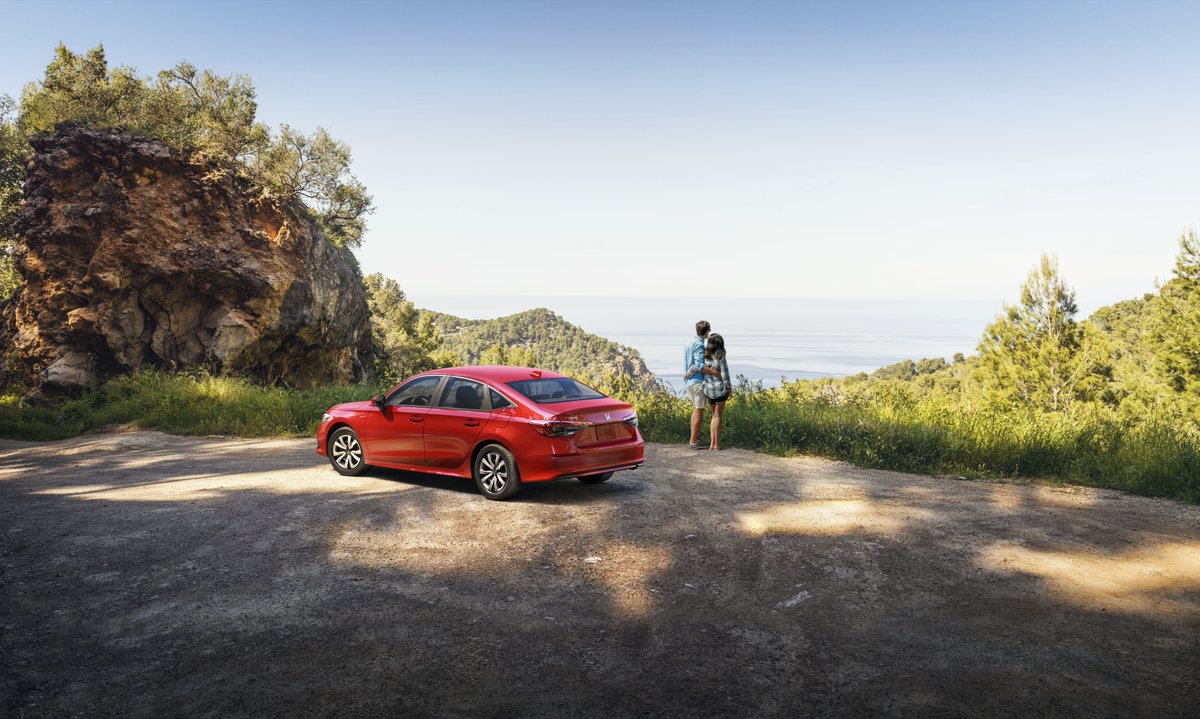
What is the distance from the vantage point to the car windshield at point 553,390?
9.20 meters

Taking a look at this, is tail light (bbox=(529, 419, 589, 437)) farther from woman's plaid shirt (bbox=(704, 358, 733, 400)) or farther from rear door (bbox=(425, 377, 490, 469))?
woman's plaid shirt (bbox=(704, 358, 733, 400))

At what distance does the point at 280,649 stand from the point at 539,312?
115956 millimetres

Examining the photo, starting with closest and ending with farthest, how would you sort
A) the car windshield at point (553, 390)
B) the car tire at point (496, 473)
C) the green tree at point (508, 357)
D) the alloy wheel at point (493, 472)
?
1. the car tire at point (496, 473)
2. the alloy wheel at point (493, 472)
3. the car windshield at point (553, 390)
4. the green tree at point (508, 357)

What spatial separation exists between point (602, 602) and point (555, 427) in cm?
318

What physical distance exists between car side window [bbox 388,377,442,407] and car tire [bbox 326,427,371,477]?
91 cm

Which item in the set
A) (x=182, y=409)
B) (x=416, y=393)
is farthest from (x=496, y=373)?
(x=182, y=409)

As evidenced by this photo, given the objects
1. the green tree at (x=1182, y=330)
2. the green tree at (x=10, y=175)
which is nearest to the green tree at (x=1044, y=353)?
the green tree at (x=1182, y=330)

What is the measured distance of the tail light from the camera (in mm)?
8641

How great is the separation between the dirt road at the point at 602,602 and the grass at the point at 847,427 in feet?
3.80

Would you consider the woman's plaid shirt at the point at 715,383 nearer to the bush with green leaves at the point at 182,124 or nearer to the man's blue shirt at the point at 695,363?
the man's blue shirt at the point at 695,363

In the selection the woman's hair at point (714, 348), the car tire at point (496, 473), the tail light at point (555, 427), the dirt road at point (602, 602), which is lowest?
the dirt road at point (602, 602)

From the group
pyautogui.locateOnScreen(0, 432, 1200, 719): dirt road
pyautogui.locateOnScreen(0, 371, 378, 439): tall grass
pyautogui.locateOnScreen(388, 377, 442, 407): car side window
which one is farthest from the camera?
pyautogui.locateOnScreen(0, 371, 378, 439): tall grass

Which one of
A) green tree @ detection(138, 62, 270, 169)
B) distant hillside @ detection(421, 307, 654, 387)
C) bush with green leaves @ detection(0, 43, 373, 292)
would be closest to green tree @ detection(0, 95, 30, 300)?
bush with green leaves @ detection(0, 43, 373, 292)

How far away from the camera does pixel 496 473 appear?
9031 millimetres
